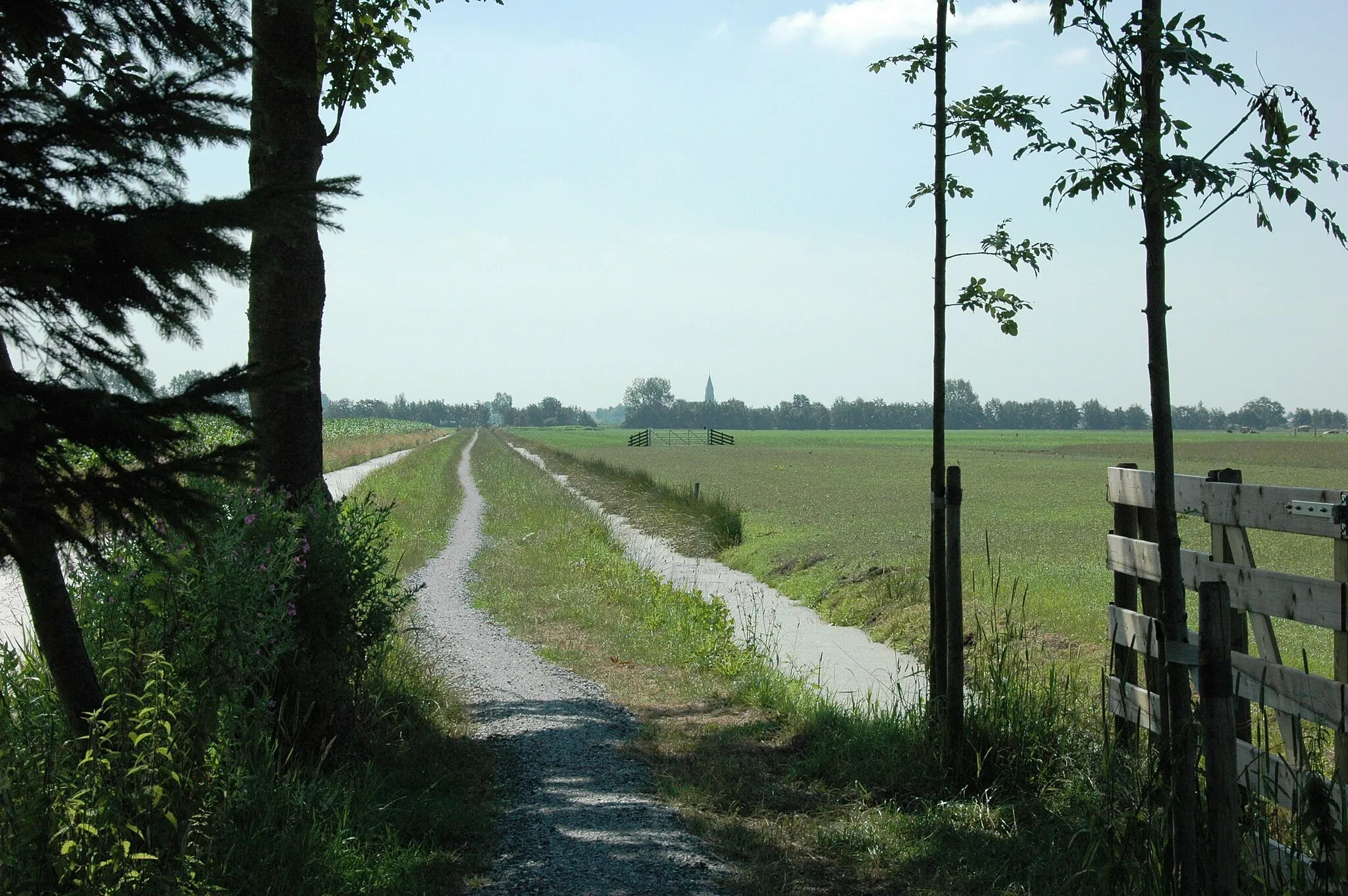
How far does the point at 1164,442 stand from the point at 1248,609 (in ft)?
4.91

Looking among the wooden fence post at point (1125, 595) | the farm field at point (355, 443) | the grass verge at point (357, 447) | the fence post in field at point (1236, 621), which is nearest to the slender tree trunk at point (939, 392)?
the wooden fence post at point (1125, 595)

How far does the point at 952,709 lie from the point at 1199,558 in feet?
5.33

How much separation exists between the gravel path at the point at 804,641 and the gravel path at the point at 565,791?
1860 millimetres

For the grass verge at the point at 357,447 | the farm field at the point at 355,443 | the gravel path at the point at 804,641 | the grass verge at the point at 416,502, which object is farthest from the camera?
the farm field at the point at 355,443

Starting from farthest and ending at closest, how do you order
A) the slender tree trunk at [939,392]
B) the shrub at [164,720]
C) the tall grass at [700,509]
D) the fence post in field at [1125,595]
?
the tall grass at [700,509], the slender tree trunk at [939,392], the fence post in field at [1125,595], the shrub at [164,720]

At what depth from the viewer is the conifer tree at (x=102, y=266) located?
2.79m

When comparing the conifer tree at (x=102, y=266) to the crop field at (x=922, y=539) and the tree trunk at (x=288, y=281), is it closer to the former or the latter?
the tree trunk at (x=288, y=281)

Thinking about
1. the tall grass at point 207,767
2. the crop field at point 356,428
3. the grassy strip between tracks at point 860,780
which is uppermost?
the crop field at point 356,428

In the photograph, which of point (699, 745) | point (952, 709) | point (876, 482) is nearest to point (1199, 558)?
point (952, 709)

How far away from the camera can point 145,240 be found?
2807 millimetres

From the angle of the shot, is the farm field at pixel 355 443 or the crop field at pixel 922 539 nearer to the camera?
the crop field at pixel 922 539

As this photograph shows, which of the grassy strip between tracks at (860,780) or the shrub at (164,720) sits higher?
the shrub at (164,720)

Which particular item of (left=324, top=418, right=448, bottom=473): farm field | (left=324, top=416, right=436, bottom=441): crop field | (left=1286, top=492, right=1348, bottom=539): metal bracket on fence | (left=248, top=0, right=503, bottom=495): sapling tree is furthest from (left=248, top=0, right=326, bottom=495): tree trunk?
(left=324, top=416, right=436, bottom=441): crop field

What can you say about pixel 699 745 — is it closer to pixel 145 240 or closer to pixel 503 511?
pixel 145 240
